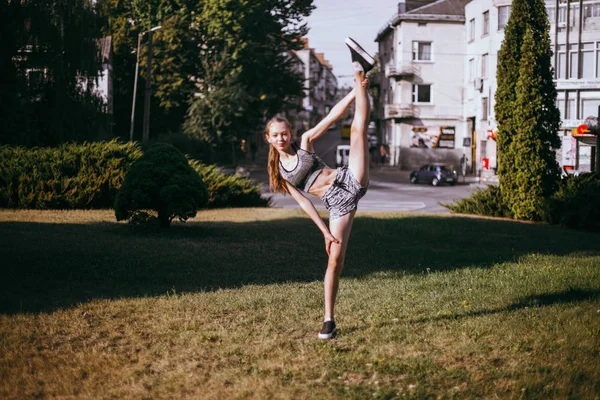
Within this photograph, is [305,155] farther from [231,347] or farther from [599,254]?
[599,254]

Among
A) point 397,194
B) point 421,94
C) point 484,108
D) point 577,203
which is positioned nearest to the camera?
point 577,203

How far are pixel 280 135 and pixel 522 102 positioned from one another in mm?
14393

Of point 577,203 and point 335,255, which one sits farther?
point 577,203

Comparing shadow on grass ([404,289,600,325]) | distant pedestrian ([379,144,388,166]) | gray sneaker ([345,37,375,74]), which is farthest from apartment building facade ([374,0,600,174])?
gray sneaker ([345,37,375,74])

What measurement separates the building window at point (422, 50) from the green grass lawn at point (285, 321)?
167 feet

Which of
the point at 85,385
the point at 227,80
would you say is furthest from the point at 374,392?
the point at 227,80

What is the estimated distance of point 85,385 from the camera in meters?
4.71

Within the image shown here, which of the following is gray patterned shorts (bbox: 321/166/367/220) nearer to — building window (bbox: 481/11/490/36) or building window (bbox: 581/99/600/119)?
building window (bbox: 581/99/600/119)

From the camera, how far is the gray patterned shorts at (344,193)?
6.00 metres

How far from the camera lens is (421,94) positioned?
61750mm

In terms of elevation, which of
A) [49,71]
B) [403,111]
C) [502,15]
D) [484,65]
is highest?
[502,15]

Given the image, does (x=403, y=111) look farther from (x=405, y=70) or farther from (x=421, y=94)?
(x=405, y=70)

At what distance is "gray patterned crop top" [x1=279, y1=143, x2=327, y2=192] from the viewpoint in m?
6.04

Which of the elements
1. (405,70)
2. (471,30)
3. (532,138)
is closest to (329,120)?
(532,138)
